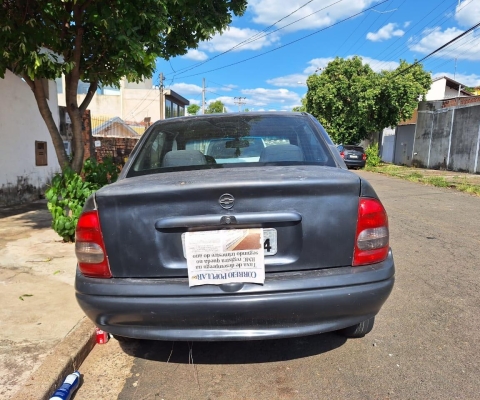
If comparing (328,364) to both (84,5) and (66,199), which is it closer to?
(66,199)

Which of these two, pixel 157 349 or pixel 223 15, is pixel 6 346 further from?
pixel 223 15

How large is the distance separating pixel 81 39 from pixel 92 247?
375cm

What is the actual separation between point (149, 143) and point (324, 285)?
72.1 inches

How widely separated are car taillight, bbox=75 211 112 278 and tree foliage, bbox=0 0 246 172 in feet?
9.43

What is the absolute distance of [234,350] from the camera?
2777 millimetres

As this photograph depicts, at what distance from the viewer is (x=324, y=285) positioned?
2.10m

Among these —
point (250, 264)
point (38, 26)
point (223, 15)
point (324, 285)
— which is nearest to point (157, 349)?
point (250, 264)

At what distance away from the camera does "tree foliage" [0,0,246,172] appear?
4445 mm

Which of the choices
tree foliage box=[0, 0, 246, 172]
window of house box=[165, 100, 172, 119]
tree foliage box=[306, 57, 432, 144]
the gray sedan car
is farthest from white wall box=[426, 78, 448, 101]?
the gray sedan car

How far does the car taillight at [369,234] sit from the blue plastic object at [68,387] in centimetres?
178

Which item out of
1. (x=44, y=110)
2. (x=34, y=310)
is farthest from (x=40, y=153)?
(x=34, y=310)

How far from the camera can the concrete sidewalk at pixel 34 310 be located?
2.42 m

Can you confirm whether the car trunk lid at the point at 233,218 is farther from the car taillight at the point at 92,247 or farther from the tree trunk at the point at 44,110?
the tree trunk at the point at 44,110

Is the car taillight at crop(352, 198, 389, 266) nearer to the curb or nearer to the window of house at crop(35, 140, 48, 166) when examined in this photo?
the curb
